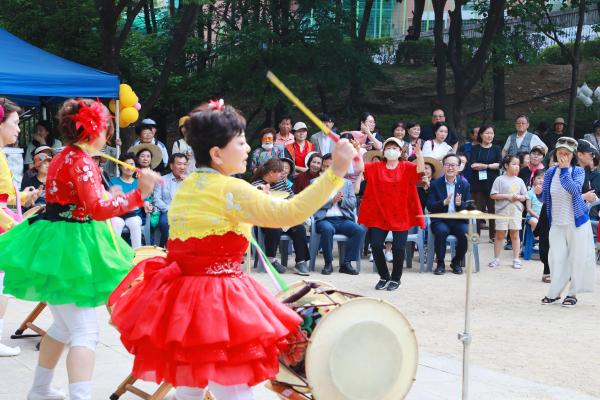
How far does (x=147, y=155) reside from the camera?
1154cm

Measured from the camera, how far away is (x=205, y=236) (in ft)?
12.3

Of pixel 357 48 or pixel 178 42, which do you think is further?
pixel 357 48

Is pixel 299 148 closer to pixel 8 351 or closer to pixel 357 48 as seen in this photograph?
pixel 357 48

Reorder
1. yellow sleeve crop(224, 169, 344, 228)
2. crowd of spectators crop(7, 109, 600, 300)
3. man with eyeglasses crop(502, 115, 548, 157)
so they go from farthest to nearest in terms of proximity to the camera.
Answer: man with eyeglasses crop(502, 115, 548, 157)
crowd of spectators crop(7, 109, 600, 300)
yellow sleeve crop(224, 169, 344, 228)

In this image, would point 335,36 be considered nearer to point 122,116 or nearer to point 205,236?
point 122,116

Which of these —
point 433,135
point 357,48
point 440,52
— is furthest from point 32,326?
point 440,52

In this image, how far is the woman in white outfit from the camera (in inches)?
352

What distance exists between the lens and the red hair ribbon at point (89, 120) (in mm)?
4762

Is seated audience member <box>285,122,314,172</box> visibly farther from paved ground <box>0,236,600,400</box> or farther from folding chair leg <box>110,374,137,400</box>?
folding chair leg <box>110,374,137,400</box>

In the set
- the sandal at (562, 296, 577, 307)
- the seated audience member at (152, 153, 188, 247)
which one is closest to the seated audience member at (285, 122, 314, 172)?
the seated audience member at (152, 153, 188, 247)

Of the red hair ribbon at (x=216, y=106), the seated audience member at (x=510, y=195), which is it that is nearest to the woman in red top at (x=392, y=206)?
the seated audience member at (x=510, y=195)

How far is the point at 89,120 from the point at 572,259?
A: 5.98 m

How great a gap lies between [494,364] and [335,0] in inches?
502

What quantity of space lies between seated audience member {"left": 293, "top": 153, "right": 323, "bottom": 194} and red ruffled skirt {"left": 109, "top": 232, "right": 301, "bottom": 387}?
25.6ft
